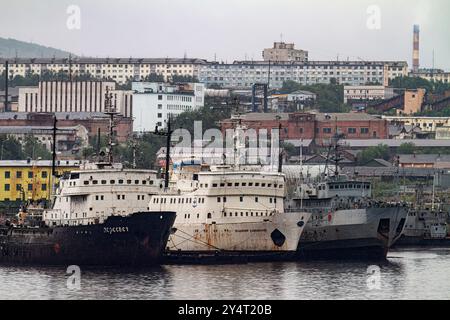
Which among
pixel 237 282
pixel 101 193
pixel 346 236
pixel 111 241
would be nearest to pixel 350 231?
pixel 346 236

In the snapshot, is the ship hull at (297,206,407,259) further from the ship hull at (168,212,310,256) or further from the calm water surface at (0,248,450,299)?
the ship hull at (168,212,310,256)

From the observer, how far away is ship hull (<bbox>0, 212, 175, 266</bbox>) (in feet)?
350

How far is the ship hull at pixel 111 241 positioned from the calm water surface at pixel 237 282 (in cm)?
128

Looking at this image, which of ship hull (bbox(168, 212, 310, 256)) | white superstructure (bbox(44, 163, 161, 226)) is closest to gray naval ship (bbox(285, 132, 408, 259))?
ship hull (bbox(168, 212, 310, 256))

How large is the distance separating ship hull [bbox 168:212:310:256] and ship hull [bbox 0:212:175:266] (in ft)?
15.5

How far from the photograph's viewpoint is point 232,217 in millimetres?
113688

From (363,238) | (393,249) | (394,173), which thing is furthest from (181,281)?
(394,173)

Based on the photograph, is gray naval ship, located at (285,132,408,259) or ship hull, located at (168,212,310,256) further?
gray naval ship, located at (285,132,408,259)

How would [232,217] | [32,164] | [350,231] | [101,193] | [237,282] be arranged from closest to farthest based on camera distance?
[237,282] < [101,193] < [232,217] < [350,231] < [32,164]

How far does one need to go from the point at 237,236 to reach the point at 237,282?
12827 mm

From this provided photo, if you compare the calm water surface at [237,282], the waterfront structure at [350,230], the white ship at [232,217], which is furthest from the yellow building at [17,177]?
the calm water surface at [237,282]

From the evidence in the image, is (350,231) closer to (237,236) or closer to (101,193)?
(237,236)
